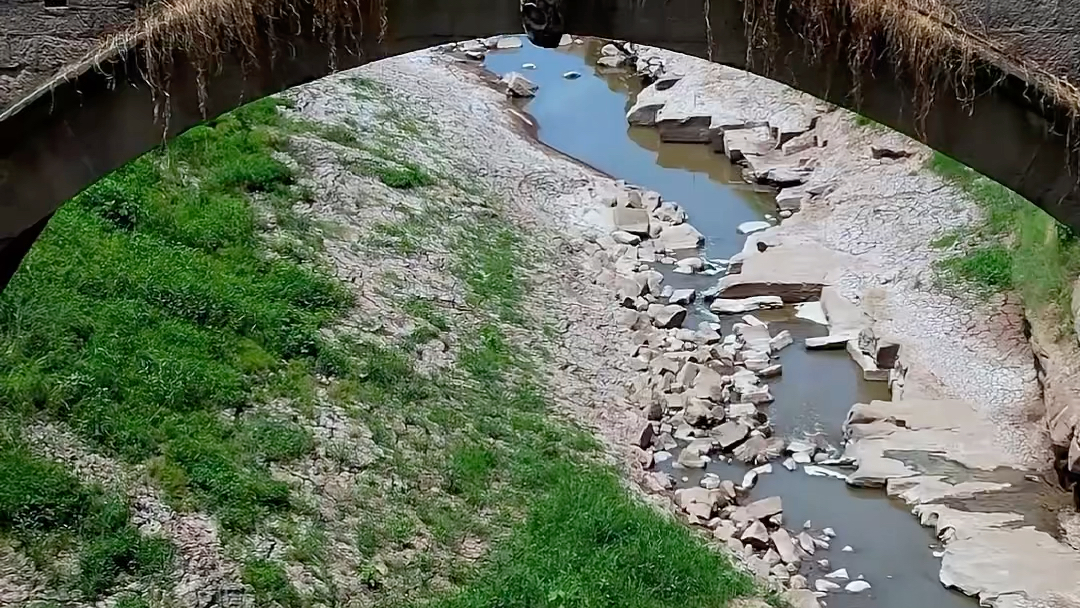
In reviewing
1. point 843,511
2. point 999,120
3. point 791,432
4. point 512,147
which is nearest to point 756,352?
point 791,432

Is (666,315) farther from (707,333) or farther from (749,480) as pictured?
(749,480)

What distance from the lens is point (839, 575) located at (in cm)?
932

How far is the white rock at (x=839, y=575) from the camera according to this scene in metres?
9.29

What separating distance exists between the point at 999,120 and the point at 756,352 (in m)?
8.97

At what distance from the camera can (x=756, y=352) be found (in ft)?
41.5

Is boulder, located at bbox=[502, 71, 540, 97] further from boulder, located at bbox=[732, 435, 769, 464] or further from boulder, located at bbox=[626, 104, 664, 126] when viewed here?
boulder, located at bbox=[732, 435, 769, 464]

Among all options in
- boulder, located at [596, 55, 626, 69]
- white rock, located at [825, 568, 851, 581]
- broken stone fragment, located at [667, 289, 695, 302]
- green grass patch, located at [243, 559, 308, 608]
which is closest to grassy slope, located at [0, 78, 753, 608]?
green grass patch, located at [243, 559, 308, 608]

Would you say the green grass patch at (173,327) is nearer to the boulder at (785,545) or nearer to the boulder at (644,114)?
the boulder at (785,545)

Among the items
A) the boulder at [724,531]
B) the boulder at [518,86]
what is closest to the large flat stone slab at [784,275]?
the boulder at [724,531]

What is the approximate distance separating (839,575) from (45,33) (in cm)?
693

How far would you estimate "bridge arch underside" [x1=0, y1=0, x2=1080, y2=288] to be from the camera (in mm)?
3803

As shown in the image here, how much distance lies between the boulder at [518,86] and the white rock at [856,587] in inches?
497

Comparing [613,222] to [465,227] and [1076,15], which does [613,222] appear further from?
[1076,15]

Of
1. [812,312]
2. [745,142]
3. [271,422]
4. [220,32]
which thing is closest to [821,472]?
[812,312]
